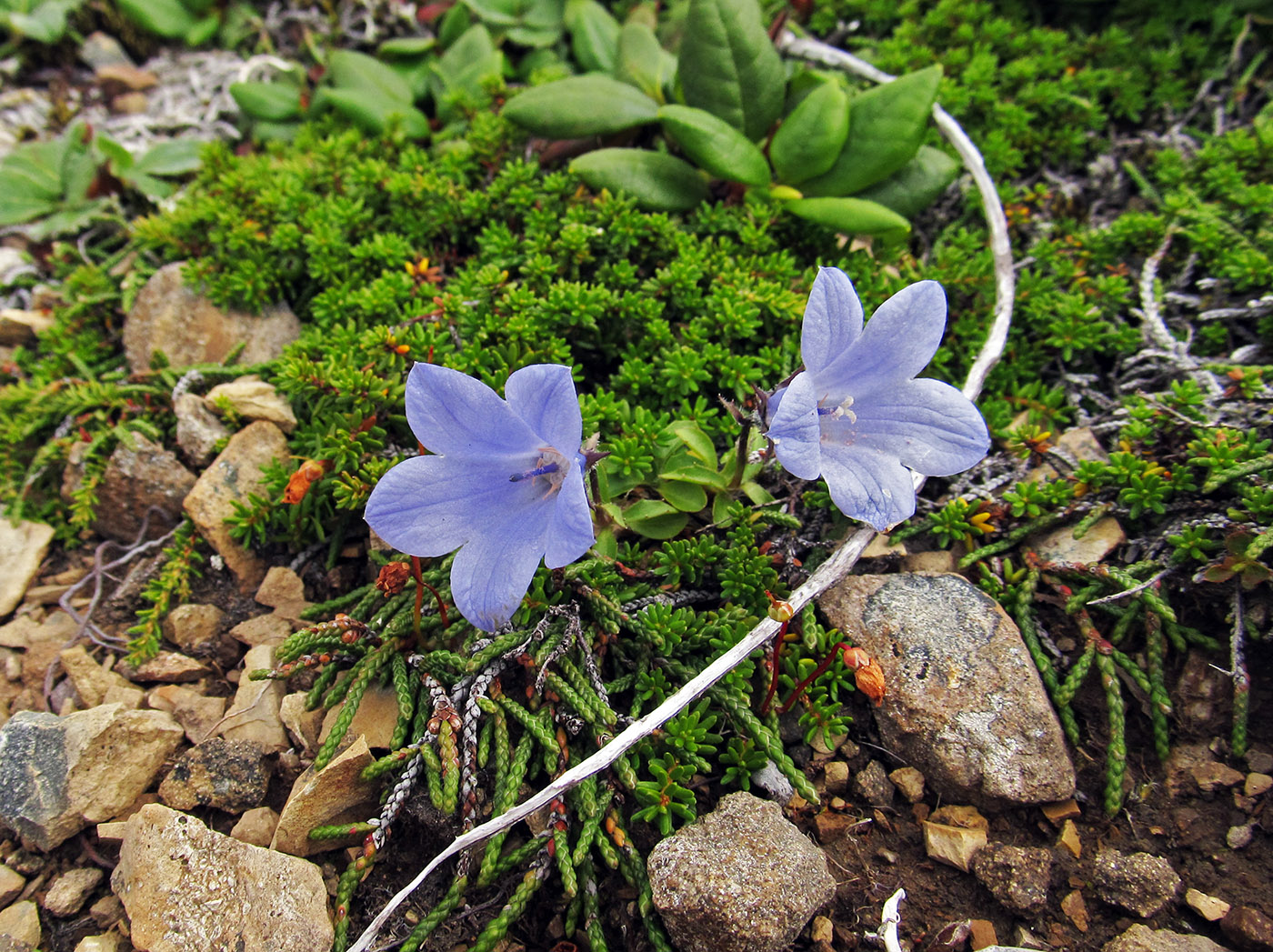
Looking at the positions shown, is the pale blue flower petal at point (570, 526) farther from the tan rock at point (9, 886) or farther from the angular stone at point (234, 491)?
the tan rock at point (9, 886)

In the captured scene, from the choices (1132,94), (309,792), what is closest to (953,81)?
(1132,94)

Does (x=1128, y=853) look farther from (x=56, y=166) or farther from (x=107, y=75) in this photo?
(x=107, y=75)

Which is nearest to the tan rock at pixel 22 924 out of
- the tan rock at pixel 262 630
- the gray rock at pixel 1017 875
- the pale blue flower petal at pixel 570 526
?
the tan rock at pixel 262 630

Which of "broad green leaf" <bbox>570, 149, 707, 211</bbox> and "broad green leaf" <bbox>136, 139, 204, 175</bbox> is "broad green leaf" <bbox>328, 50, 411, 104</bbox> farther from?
"broad green leaf" <bbox>570, 149, 707, 211</bbox>

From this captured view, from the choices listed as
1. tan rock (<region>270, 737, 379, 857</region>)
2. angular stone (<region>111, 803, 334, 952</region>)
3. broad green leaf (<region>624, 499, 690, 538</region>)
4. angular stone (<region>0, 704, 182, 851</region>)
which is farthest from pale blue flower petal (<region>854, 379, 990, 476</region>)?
angular stone (<region>0, 704, 182, 851</region>)

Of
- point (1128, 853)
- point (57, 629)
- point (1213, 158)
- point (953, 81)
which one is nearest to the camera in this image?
point (1128, 853)
